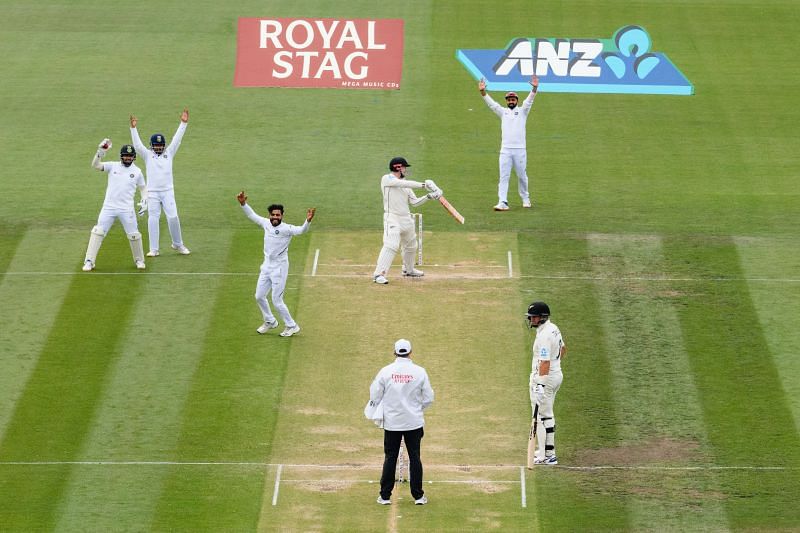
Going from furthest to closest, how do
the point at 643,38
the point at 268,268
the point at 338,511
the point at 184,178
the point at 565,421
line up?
the point at 643,38 < the point at 184,178 < the point at 268,268 < the point at 565,421 < the point at 338,511

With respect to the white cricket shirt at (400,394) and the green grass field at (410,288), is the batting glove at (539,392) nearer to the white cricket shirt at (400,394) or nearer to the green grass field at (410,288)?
the green grass field at (410,288)

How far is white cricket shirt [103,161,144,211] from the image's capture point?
96.6 ft

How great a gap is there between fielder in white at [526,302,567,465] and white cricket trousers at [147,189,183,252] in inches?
390

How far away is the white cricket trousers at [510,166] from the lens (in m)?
32.7

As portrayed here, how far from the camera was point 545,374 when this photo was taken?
22219 millimetres

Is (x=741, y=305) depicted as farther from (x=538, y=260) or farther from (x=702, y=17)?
(x=702, y=17)

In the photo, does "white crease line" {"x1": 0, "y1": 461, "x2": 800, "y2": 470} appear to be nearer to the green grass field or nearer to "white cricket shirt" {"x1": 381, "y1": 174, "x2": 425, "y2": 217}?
the green grass field

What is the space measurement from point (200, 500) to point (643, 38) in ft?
78.0

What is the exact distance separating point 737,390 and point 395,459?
6.42 m

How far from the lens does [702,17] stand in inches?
1736

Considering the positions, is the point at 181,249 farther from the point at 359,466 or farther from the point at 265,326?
the point at 359,466

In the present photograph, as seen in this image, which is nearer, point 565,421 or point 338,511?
point 338,511

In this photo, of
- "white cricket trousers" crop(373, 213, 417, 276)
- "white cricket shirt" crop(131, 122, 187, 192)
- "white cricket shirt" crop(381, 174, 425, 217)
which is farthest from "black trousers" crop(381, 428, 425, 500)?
"white cricket shirt" crop(131, 122, 187, 192)

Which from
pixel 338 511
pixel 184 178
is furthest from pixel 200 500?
pixel 184 178
